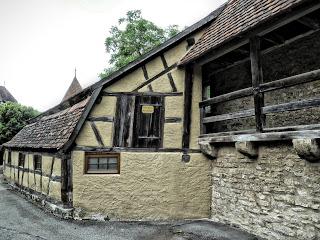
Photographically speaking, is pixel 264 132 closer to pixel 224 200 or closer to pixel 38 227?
pixel 224 200

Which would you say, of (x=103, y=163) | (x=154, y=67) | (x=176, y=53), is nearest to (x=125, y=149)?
(x=103, y=163)

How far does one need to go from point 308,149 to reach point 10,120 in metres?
24.5

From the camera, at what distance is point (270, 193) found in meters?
6.62

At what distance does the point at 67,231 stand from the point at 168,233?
2275 millimetres

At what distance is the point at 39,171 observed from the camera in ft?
34.6

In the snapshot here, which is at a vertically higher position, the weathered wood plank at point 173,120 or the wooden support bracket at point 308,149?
the weathered wood plank at point 173,120

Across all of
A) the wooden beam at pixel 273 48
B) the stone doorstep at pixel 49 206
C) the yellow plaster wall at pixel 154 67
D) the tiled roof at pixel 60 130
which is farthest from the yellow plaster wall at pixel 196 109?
the stone doorstep at pixel 49 206

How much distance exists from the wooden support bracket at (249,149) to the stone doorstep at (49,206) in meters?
4.49

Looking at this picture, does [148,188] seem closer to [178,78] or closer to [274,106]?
[178,78]

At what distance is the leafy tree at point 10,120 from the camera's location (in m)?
25.0

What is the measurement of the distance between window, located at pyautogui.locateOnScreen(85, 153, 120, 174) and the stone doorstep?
1158 millimetres

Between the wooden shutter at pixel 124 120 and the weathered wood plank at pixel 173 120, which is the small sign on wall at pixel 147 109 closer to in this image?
the wooden shutter at pixel 124 120

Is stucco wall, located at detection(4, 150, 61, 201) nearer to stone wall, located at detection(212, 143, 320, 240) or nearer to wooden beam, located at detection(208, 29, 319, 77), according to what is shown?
stone wall, located at detection(212, 143, 320, 240)

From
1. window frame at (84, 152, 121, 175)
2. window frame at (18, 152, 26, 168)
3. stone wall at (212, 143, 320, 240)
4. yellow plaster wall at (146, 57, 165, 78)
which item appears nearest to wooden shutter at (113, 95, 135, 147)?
window frame at (84, 152, 121, 175)
